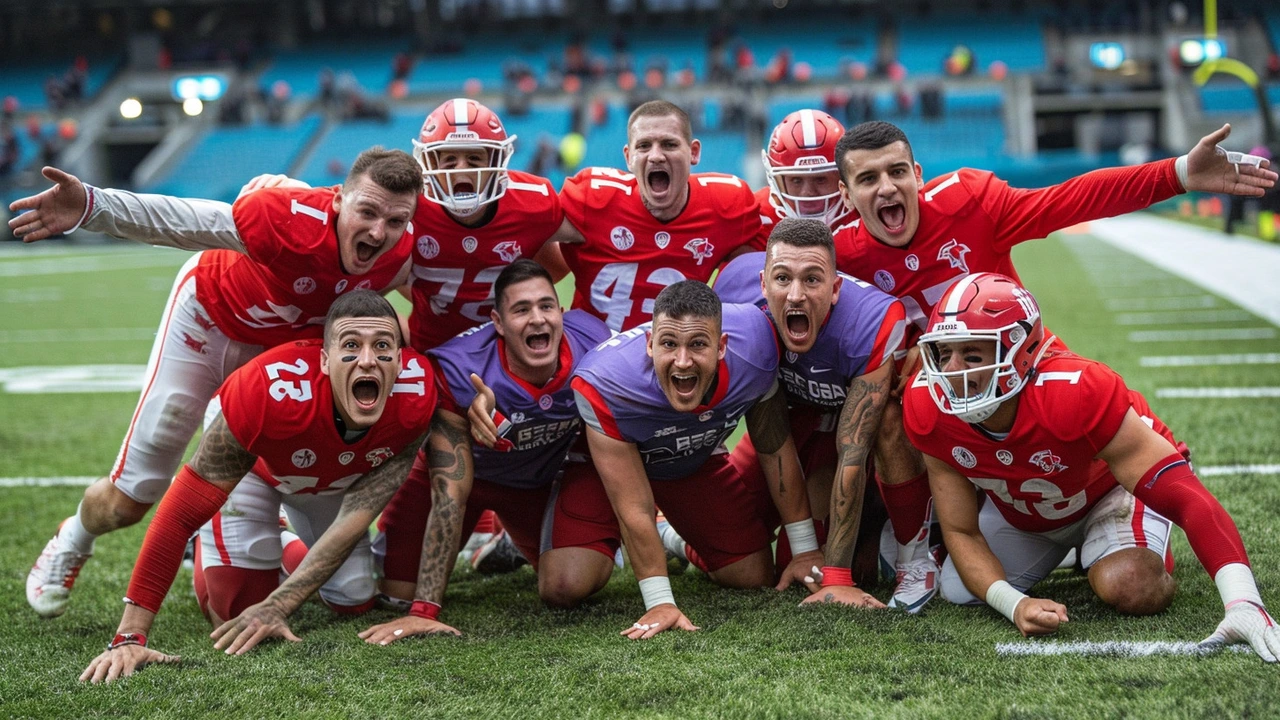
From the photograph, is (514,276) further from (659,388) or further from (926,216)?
(926,216)

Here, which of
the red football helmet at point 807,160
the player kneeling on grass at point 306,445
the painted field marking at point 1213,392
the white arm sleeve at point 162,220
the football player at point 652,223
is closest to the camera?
the player kneeling on grass at point 306,445

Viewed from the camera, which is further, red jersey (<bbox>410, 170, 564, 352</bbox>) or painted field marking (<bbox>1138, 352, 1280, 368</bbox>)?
painted field marking (<bbox>1138, 352, 1280, 368</bbox>)

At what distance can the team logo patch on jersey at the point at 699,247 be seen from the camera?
5.18 meters

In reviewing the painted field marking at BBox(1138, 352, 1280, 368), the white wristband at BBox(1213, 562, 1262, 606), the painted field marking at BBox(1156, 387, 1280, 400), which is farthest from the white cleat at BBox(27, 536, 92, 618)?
the painted field marking at BBox(1138, 352, 1280, 368)

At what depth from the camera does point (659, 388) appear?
14.2ft

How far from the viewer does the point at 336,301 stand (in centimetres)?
435

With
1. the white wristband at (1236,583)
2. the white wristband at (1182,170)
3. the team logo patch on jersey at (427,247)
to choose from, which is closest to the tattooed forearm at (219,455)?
the team logo patch on jersey at (427,247)

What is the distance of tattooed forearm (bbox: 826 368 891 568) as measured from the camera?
441 cm

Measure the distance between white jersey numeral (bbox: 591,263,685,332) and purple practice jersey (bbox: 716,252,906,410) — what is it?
0.56 m

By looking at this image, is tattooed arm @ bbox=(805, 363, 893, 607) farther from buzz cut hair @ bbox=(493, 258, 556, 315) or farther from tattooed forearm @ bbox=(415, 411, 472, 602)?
tattooed forearm @ bbox=(415, 411, 472, 602)

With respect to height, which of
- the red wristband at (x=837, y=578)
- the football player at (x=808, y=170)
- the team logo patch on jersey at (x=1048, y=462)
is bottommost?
the red wristband at (x=837, y=578)

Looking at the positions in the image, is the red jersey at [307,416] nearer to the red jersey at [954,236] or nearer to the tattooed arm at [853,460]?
the tattooed arm at [853,460]

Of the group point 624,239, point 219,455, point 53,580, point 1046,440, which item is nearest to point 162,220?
point 219,455

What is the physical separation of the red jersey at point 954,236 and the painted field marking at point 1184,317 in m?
7.61
